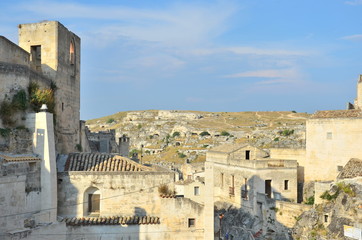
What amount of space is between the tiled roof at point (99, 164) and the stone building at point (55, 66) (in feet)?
6.56

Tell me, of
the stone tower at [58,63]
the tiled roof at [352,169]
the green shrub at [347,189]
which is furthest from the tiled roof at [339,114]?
the stone tower at [58,63]

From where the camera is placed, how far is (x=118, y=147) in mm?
42062

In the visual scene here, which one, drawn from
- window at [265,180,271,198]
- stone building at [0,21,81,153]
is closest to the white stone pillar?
stone building at [0,21,81,153]

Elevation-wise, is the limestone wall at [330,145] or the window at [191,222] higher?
the limestone wall at [330,145]

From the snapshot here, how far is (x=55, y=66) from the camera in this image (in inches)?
842

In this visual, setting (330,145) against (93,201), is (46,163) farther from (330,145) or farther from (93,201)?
(330,145)

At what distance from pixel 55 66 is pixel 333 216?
1752 centimetres

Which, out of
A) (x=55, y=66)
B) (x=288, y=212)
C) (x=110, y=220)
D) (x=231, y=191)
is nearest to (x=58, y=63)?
(x=55, y=66)

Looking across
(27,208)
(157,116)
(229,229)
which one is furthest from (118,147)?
(157,116)

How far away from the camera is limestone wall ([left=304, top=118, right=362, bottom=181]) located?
2860 cm

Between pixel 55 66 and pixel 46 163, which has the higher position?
pixel 55 66

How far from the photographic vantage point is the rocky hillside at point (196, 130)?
74.1 metres

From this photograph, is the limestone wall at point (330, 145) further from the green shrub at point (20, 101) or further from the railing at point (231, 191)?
the green shrub at point (20, 101)

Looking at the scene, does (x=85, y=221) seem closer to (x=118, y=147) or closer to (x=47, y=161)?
(x=47, y=161)
